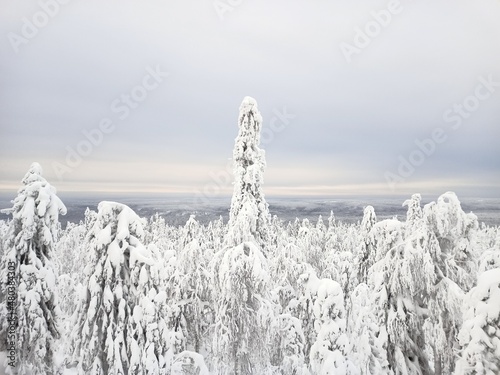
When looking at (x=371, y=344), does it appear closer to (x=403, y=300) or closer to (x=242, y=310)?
(x=403, y=300)

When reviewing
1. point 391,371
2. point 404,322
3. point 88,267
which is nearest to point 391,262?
point 404,322

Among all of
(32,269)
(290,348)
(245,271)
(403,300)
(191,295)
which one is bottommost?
(290,348)

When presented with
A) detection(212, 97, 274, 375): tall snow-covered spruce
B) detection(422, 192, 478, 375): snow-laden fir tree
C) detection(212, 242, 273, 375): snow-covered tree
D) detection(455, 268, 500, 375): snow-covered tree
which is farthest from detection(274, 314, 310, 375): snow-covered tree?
detection(455, 268, 500, 375): snow-covered tree

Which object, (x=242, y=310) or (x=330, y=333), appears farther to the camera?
(x=242, y=310)

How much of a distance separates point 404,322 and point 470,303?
5.41 metres

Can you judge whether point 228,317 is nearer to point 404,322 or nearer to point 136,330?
point 136,330

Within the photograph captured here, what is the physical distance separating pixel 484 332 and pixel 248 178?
30.3ft

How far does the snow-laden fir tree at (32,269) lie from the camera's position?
1272 cm

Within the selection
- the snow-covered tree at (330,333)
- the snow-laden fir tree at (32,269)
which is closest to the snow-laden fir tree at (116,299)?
the snow-laden fir tree at (32,269)

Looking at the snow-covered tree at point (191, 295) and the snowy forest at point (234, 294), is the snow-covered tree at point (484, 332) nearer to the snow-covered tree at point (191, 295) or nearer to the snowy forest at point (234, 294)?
the snowy forest at point (234, 294)

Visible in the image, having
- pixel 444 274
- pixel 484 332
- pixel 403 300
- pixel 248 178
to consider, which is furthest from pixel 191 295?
pixel 484 332

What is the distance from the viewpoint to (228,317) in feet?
46.0

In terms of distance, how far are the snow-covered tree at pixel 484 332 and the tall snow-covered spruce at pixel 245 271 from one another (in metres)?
7.09

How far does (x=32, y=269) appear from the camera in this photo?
1297 centimetres
